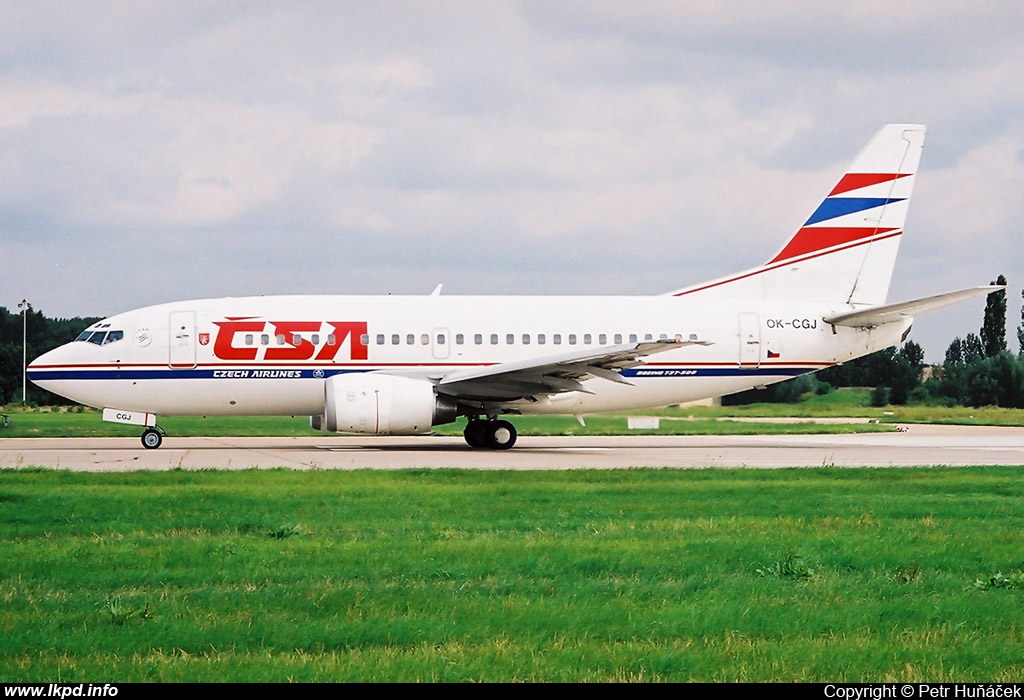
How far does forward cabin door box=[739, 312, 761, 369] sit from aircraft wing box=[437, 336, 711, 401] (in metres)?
3.12

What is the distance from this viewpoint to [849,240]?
30891mm

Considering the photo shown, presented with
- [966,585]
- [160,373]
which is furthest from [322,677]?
[160,373]

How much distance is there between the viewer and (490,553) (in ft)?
36.1

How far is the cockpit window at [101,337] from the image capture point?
1049 inches

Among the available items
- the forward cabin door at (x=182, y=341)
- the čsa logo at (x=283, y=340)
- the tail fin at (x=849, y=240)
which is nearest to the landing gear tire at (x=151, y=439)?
the forward cabin door at (x=182, y=341)

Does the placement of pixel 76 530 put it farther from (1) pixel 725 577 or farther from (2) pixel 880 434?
(2) pixel 880 434

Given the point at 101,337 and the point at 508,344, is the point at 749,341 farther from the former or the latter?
the point at 101,337

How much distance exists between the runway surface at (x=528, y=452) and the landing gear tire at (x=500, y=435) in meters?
0.32

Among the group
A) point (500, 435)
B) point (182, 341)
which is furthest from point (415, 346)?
point (182, 341)

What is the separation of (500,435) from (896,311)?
989 centimetres

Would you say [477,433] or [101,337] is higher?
[101,337]

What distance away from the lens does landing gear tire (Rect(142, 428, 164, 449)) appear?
87.1 ft

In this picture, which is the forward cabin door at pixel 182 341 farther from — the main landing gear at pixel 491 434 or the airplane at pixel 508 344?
the main landing gear at pixel 491 434

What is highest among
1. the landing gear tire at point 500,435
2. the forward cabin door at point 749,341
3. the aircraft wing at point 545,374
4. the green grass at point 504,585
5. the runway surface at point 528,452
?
the forward cabin door at point 749,341
